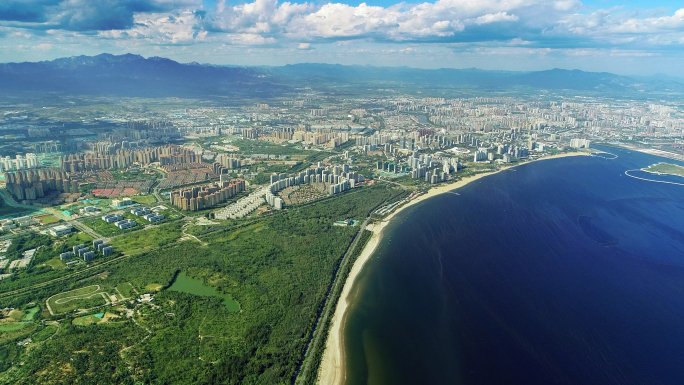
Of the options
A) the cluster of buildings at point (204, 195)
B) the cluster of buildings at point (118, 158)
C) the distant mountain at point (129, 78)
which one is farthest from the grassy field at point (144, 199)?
the distant mountain at point (129, 78)

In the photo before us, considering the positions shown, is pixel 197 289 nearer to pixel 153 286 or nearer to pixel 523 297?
pixel 153 286

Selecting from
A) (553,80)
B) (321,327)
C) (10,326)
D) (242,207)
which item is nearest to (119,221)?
(242,207)

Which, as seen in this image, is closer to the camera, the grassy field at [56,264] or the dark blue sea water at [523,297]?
the dark blue sea water at [523,297]

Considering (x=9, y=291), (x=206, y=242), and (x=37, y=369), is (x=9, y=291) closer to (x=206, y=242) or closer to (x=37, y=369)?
(x=37, y=369)

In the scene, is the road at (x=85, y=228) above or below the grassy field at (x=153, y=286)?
above

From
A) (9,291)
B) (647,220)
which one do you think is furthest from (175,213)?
(647,220)

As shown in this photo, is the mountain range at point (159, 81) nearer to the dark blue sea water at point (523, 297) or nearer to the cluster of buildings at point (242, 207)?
the cluster of buildings at point (242, 207)

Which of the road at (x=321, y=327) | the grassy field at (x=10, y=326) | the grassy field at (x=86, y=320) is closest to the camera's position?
the road at (x=321, y=327)
